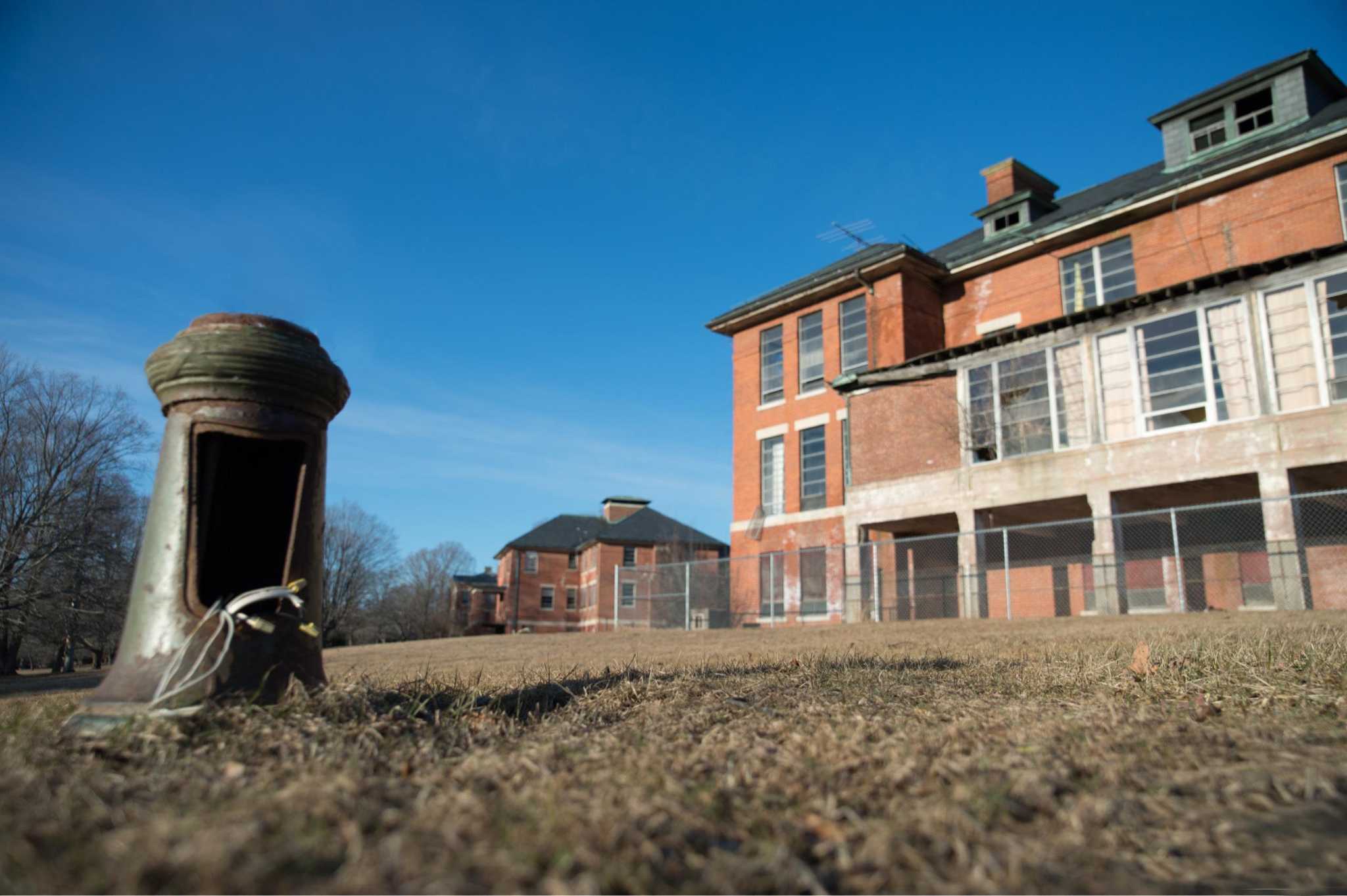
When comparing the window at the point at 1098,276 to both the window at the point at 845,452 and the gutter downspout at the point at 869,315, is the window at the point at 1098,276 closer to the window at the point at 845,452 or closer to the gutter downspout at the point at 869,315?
the gutter downspout at the point at 869,315

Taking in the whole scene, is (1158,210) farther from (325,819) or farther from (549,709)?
(325,819)

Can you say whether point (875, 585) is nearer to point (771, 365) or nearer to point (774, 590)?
point (774, 590)

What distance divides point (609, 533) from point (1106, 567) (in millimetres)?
49452

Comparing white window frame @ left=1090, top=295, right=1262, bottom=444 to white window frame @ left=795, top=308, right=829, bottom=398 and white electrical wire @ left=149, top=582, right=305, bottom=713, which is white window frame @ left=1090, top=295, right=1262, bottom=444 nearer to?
white window frame @ left=795, top=308, right=829, bottom=398

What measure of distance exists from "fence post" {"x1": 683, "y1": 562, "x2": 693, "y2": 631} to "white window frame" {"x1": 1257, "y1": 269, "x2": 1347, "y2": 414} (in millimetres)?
15400

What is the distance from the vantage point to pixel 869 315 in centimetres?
2958

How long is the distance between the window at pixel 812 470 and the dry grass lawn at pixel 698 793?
1039 inches

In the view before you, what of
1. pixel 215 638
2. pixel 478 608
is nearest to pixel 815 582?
pixel 215 638

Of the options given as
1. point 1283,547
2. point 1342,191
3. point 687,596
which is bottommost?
point 687,596

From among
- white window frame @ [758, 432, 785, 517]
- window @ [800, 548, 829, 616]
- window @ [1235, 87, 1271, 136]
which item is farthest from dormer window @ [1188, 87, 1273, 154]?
window @ [800, 548, 829, 616]

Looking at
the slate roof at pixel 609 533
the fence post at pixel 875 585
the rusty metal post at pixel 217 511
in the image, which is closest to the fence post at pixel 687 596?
the fence post at pixel 875 585

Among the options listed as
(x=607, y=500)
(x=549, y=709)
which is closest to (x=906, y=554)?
(x=549, y=709)

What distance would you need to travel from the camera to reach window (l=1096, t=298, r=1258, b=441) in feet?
54.9

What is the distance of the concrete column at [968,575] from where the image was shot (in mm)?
19359
